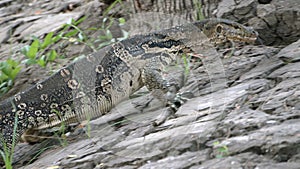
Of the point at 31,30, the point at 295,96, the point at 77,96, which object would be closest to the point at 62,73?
the point at 77,96

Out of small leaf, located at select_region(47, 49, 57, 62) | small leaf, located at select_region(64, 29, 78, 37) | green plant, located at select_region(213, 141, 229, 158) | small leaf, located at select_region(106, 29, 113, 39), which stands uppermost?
small leaf, located at select_region(64, 29, 78, 37)

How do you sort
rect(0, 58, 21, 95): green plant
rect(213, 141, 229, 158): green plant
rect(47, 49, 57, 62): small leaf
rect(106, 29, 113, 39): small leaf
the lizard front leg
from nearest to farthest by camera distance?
1. rect(213, 141, 229, 158): green plant
2. the lizard front leg
3. rect(0, 58, 21, 95): green plant
4. rect(47, 49, 57, 62): small leaf
5. rect(106, 29, 113, 39): small leaf

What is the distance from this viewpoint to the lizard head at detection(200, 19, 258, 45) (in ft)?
19.0

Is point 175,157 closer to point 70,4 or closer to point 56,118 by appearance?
point 56,118

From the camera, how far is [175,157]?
3.98 metres

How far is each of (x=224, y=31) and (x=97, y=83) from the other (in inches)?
60.6

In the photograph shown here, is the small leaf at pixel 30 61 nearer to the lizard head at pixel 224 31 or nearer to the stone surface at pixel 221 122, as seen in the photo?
the stone surface at pixel 221 122

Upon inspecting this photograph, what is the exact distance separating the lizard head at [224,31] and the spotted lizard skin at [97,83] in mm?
11

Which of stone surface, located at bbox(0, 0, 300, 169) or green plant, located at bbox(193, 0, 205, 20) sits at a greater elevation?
green plant, located at bbox(193, 0, 205, 20)

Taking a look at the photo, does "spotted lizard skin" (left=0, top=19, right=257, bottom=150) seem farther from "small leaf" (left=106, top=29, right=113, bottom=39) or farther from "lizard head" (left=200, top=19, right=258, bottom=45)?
"small leaf" (left=106, top=29, right=113, bottom=39)

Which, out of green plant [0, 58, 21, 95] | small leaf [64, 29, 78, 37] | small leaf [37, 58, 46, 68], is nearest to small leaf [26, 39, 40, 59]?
small leaf [37, 58, 46, 68]

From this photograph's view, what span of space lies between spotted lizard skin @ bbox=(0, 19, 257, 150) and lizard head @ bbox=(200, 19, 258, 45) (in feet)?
0.04

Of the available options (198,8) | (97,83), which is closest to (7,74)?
(97,83)

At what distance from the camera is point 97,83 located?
569cm
